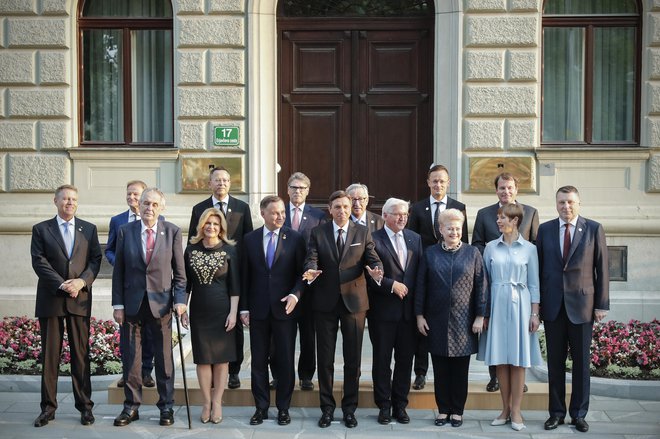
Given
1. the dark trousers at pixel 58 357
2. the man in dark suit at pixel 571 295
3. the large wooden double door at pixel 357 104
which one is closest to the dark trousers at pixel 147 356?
the dark trousers at pixel 58 357

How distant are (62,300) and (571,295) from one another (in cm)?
442

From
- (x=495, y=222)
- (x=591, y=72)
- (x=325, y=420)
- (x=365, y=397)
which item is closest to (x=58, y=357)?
(x=325, y=420)

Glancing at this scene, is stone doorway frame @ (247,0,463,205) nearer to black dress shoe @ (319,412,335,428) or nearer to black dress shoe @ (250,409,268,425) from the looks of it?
black dress shoe @ (250,409,268,425)

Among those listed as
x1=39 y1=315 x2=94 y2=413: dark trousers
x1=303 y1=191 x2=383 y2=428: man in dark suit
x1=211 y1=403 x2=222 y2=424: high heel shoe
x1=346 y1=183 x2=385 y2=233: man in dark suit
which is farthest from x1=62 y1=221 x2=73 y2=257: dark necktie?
x1=346 y1=183 x2=385 y2=233: man in dark suit

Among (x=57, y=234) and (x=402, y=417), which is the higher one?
(x=57, y=234)

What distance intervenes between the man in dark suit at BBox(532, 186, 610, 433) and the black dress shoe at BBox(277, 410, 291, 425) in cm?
222

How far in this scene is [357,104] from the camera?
1336cm

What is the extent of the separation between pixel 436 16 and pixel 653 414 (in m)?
5.93

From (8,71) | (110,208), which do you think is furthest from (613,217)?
(8,71)

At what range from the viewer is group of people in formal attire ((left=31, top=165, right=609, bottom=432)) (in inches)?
341

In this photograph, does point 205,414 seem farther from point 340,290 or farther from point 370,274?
point 370,274

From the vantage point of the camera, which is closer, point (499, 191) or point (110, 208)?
point (499, 191)

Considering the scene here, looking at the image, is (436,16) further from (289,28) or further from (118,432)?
(118,432)

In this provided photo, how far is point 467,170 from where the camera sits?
12844 mm
